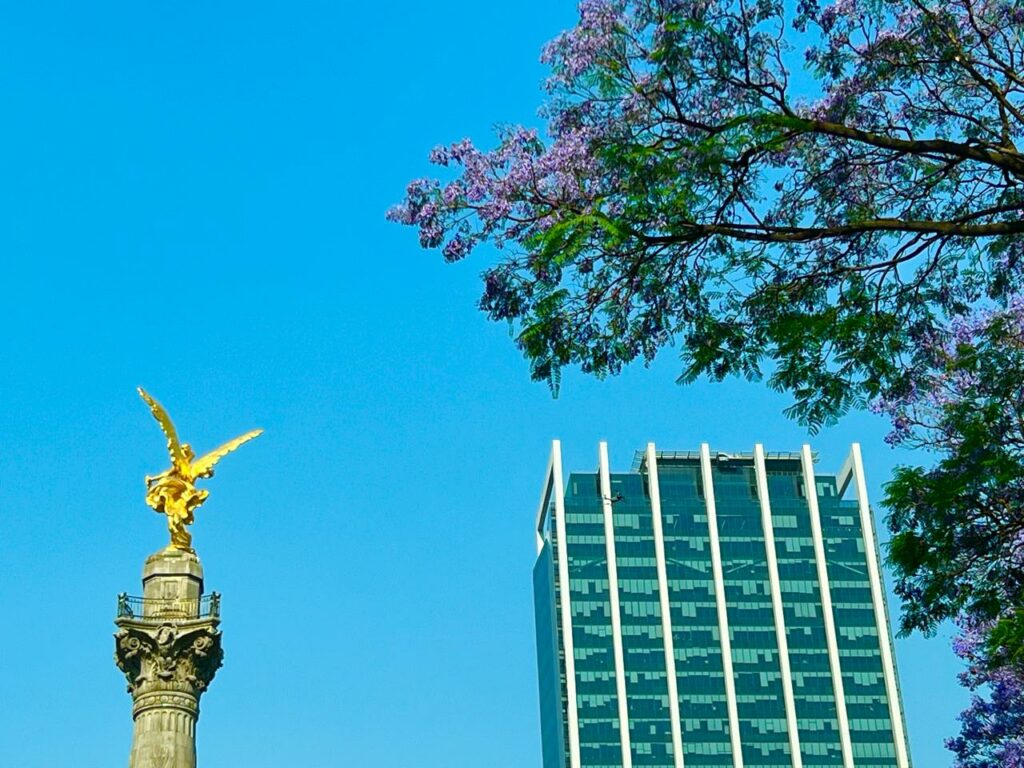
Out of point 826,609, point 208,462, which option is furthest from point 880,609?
point 208,462

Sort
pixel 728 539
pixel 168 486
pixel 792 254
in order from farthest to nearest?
pixel 728 539 < pixel 168 486 < pixel 792 254

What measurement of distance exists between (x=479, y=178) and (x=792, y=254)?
342cm

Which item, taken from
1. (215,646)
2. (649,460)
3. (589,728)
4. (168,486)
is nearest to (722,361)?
(215,646)

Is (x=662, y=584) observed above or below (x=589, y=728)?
above

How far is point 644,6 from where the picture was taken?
16625mm

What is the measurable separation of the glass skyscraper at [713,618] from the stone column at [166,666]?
90.8 m

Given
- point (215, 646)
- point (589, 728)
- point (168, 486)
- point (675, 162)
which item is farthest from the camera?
point (589, 728)

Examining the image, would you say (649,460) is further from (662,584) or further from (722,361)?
(722,361)

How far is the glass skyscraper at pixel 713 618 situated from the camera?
410ft

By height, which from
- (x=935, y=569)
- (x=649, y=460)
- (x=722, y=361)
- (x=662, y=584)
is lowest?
(x=935, y=569)

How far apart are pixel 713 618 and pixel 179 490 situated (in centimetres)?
9574

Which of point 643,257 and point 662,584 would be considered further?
point 662,584

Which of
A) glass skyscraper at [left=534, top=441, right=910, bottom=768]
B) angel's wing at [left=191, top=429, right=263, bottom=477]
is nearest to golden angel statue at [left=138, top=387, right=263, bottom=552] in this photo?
angel's wing at [left=191, top=429, right=263, bottom=477]

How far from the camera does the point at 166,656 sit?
35000 mm
